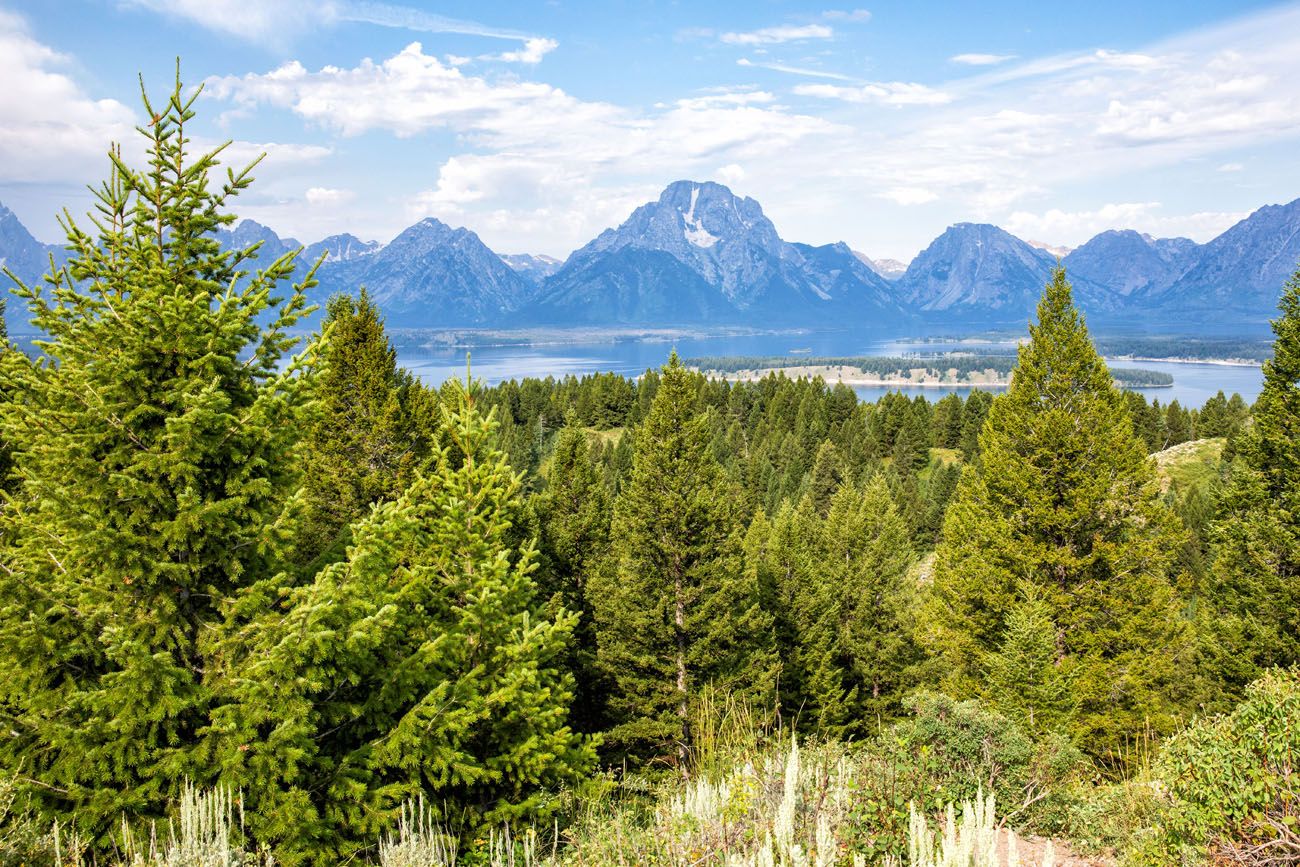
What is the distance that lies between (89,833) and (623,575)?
46.9ft

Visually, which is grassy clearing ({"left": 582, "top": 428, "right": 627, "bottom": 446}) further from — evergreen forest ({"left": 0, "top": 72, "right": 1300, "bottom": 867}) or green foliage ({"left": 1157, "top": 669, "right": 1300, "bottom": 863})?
green foliage ({"left": 1157, "top": 669, "right": 1300, "bottom": 863})

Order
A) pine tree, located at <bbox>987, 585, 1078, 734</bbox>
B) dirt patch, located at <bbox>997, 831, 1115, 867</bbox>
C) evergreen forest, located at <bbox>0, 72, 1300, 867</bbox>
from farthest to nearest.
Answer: pine tree, located at <bbox>987, 585, 1078, 734</bbox> < dirt patch, located at <bbox>997, 831, 1115, 867</bbox> < evergreen forest, located at <bbox>0, 72, 1300, 867</bbox>

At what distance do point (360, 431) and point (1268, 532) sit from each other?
25164 millimetres

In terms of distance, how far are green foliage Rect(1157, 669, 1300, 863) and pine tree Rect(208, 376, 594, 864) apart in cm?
712

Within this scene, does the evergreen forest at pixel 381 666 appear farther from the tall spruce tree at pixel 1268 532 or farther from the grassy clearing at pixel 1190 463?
the grassy clearing at pixel 1190 463

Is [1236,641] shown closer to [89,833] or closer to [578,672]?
[578,672]

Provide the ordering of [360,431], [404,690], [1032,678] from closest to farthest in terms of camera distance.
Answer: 1. [404,690]
2. [1032,678]
3. [360,431]

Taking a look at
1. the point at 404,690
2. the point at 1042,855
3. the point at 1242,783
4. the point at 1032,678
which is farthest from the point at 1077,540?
the point at 404,690

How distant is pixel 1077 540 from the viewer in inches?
739

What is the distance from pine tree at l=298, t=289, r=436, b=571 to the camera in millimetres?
21391

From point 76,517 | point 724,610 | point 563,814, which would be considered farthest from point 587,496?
point 76,517

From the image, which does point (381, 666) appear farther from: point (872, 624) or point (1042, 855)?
point (872, 624)

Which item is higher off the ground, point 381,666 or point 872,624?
point 381,666

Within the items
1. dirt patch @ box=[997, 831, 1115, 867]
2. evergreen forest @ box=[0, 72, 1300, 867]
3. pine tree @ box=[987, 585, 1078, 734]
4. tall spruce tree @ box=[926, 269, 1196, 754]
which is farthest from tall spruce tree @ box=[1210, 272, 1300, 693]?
dirt patch @ box=[997, 831, 1115, 867]
